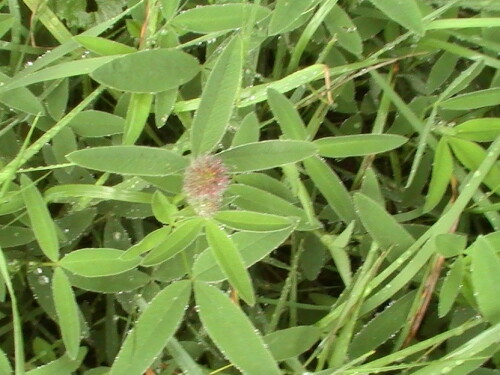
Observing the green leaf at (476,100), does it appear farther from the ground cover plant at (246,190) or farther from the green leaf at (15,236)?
the green leaf at (15,236)

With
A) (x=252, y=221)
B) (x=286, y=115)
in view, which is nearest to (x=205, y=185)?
(x=252, y=221)

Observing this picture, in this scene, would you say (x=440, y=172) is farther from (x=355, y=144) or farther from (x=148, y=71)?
(x=148, y=71)

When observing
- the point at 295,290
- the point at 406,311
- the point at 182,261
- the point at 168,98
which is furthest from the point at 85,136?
the point at 406,311

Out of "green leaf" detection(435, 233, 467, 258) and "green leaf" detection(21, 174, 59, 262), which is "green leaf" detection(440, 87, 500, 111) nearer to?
"green leaf" detection(435, 233, 467, 258)

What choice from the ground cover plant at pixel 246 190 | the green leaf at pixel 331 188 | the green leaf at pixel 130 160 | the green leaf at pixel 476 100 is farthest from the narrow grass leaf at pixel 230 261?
the green leaf at pixel 476 100

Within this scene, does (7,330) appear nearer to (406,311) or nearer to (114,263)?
(114,263)

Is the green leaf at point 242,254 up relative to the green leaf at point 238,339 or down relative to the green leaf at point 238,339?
up

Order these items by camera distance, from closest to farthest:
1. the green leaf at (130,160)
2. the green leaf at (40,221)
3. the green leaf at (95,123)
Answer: the green leaf at (130,160)
the green leaf at (40,221)
the green leaf at (95,123)
